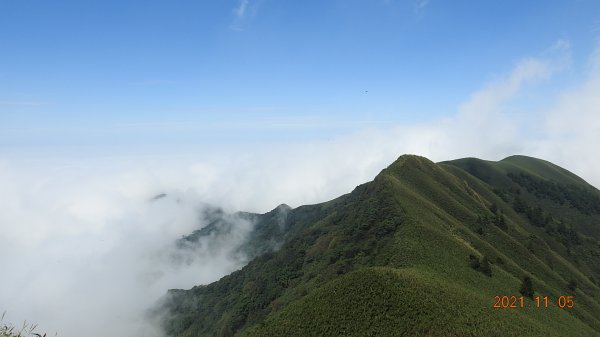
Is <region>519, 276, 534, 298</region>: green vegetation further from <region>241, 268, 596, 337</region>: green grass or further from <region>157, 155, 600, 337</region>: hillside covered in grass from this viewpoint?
<region>241, 268, 596, 337</region>: green grass

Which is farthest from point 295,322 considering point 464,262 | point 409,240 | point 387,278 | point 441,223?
point 441,223

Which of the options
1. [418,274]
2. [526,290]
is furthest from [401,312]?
[526,290]

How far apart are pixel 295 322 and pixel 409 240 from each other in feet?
112

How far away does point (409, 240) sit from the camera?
87.1 metres

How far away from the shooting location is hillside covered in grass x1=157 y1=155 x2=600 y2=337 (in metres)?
61.2

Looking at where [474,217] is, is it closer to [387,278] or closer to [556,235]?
[556,235]
